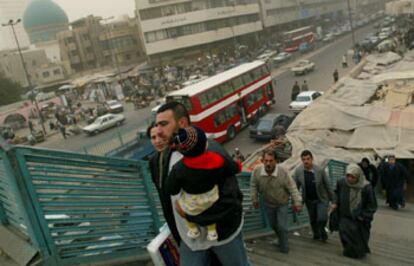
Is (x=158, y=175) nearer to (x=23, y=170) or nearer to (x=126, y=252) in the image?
(x=23, y=170)

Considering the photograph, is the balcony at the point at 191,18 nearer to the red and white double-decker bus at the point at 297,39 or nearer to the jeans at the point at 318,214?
the red and white double-decker bus at the point at 297,39

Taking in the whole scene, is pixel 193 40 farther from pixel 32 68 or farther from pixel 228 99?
pixel 228 99

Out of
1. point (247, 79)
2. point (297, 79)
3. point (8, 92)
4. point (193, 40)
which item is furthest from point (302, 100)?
point (8, 92)

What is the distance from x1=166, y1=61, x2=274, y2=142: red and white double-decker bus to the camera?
1812cm

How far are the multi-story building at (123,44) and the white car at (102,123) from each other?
37438 millimetres

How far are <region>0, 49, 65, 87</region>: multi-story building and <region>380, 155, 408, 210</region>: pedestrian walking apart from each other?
59.6 m

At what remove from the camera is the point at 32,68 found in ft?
220

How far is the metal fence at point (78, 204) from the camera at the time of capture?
10.2 ft

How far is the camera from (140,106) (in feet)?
112

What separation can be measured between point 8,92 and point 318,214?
166 feet

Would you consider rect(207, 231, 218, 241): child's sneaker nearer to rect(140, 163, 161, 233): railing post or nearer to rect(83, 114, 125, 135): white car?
rect(140, 163, 161, 233): railing post

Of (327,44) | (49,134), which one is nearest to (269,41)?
(327,44)

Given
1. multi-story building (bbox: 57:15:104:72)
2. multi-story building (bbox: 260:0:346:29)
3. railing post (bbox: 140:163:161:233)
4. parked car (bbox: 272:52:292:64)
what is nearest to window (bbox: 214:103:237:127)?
railing post (bbox: 140:163:161:233)

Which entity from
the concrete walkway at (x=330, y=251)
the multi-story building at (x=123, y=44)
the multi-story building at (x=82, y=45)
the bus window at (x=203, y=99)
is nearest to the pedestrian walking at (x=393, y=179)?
the concrete walkway at (x=330, y=251)
